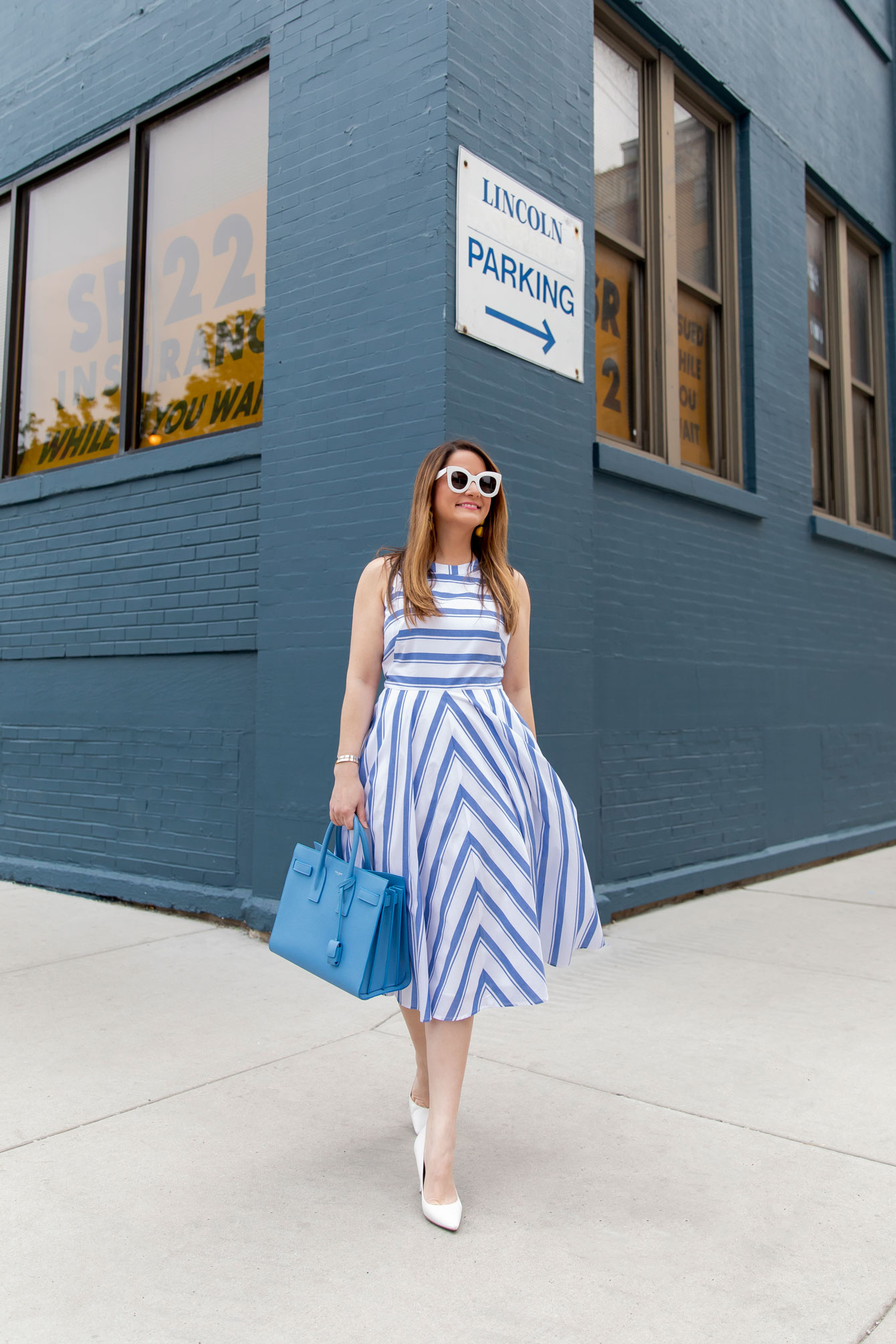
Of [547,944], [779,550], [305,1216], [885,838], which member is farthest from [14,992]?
[885,838]

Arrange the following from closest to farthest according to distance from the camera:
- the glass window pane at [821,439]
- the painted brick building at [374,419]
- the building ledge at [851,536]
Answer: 1. the painted brick building at [374,419]
2. the building ledge at [851,536]
3. the glass window pane at [821,439]

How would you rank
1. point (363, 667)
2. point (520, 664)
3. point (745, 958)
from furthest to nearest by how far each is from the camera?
point (745, 958), point (520, 664), point (363, 667)

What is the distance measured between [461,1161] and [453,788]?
1.02 metres

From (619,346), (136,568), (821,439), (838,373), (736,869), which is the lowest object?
(736,869)

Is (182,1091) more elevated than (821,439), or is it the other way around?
(821,439)

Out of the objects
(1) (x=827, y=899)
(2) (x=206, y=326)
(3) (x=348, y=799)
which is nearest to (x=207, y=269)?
(2) (x=206, y=326)

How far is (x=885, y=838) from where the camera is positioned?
870 centimetres

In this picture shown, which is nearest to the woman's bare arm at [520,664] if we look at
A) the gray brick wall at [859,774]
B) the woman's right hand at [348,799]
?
the woman's right hand at [348,799]

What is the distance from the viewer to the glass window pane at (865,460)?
31.0ft

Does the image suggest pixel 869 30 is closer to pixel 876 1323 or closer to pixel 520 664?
pixel 520 664

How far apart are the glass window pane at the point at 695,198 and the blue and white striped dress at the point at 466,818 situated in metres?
5.16

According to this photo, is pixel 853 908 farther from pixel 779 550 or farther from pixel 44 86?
pixel 44 86

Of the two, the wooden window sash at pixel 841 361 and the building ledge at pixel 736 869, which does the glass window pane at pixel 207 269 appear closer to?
the building ledge at pixel 736 869

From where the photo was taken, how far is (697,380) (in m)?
7.04
